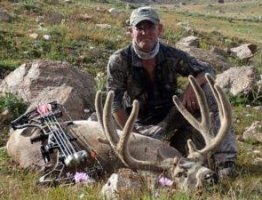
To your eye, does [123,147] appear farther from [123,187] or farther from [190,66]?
[190,66]

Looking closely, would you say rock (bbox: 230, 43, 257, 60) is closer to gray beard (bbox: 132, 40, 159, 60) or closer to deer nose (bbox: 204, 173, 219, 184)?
gray beard (bbox: 132, 40, 159, 60)

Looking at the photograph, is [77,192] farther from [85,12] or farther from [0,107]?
[85,12]

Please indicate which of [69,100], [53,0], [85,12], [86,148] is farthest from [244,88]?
[53,0]

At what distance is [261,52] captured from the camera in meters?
17.8

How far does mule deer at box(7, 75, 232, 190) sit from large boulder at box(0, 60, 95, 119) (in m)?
1.61

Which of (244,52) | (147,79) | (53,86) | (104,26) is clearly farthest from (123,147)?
(104,26)

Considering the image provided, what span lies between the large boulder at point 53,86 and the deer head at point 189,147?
8.35 ft

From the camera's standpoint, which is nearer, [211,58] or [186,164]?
[186,164]

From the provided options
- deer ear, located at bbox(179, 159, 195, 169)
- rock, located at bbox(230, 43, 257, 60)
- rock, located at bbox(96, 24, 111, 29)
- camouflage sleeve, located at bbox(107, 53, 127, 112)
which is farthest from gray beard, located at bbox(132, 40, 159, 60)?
rock, located at bbox(96, 24, 111, 29)

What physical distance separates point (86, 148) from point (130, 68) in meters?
1.12

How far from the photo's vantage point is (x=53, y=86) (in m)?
8.95

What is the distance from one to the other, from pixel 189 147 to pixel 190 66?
5.47 feet

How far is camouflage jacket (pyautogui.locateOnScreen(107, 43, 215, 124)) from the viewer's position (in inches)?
279

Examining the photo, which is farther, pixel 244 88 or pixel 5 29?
pixel 5 29
